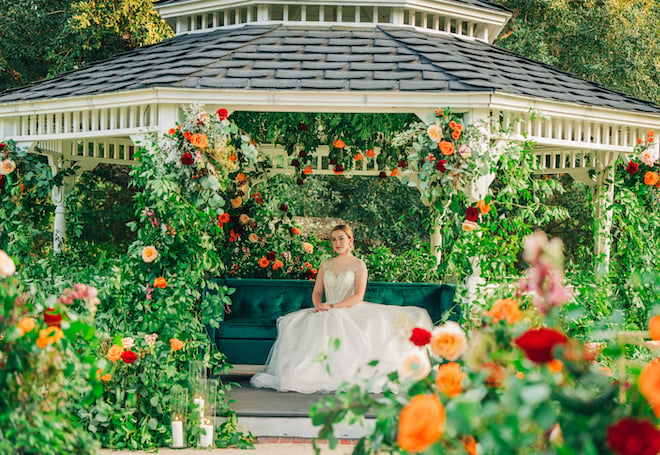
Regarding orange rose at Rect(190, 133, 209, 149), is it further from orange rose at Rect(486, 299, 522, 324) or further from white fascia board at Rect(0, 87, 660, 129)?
orange rose at Rect(486, 299, 522, 324)

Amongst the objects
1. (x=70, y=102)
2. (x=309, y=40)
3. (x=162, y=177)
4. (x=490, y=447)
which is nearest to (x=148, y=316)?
(x=162, y=177)

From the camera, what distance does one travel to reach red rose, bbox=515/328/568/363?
2.07 m

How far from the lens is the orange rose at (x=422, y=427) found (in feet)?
6.69

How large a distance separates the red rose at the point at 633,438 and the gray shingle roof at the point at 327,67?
4.61 meters

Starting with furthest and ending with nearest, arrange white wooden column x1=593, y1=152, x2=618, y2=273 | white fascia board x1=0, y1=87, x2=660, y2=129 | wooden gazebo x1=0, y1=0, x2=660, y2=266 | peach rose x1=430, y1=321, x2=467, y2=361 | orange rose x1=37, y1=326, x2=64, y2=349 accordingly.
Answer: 1. white wooden column x1=593, y1=152, x2=618, y2=273
2. wooden gazebo x1=0, y1=0, x2=660, y2=266
3. white fascia board x1=0, y1=87, x2=660, y2=129
4. orange rose x1=37, y1=326, x2=64, y2=349
5. peach rose x1=430, y1=321, x2=467, y2=361

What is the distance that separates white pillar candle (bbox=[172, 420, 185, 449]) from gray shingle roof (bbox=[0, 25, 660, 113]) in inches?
108

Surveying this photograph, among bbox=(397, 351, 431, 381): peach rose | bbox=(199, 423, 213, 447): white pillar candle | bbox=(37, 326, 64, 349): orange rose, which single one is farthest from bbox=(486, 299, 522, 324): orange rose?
bbox=(199, 423, 213, 447): white pillar candle

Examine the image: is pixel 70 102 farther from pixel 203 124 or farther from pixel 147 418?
pixel 147 418

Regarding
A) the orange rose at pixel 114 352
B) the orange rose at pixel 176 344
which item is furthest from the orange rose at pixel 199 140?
the orange rose at pixel 114 352

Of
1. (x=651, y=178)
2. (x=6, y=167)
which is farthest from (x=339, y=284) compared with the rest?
(x=6, y=167)

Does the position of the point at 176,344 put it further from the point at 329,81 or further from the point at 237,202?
the point at 237,202

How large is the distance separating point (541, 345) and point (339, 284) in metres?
5.56

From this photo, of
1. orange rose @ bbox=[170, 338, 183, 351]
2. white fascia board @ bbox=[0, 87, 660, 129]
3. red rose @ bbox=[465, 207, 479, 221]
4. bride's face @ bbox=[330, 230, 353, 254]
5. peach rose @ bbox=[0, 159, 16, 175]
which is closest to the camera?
orange rose @ bbox=[170, 338, 183, 351]

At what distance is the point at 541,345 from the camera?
207 cm
